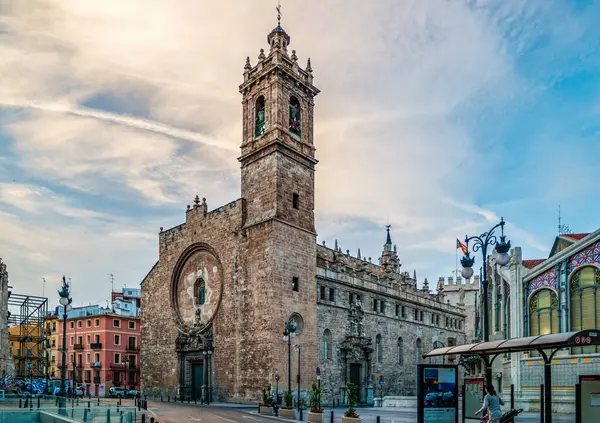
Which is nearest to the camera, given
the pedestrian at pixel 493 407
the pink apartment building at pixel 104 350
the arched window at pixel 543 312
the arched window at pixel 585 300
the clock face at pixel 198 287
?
the pedestrian at pixel 493 407

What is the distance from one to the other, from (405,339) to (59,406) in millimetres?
38353

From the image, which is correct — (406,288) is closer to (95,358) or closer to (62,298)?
(95,358)

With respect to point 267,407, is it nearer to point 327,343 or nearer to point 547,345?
point 327,343

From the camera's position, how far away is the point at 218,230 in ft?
144

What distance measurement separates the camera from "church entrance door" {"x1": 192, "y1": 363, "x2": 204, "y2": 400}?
43.5 metres

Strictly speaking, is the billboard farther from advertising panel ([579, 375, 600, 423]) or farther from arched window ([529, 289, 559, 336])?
arched window ([529, 289, 559, 336])

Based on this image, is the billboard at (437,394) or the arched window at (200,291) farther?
the arched window at (200,291)

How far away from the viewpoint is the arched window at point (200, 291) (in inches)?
1775

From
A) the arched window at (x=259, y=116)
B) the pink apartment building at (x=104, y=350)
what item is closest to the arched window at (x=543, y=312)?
the arched window at (x=259, y=116)

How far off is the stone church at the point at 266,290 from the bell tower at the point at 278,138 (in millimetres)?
98

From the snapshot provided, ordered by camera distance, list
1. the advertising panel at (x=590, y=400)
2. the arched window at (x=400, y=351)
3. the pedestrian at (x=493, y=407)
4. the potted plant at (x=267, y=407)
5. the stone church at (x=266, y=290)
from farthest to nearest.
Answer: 1. the arched window at (x=400, y=351)
2. the stone church at (x=266, y=290)
3. the potted plant at (x=267, y=407)
4. the pedestrian at (x=493, y=407)
5. the advertising panel at (x=590, y=400)

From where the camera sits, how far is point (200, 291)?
45.6 meters

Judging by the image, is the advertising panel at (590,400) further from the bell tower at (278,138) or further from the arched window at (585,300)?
the bell tower at (278,138)

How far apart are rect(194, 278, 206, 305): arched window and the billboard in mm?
31288
